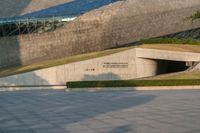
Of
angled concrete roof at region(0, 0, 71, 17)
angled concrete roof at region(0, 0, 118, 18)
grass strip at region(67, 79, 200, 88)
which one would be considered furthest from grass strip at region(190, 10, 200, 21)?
angled concrete roof at region(0, 0, 71, 17)

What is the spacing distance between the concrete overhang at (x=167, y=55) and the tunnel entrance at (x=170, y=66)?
7.49 feet

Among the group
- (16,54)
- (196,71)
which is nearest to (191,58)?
(196,71)

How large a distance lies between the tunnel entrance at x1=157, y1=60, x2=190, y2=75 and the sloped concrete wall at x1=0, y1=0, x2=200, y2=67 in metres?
2.87

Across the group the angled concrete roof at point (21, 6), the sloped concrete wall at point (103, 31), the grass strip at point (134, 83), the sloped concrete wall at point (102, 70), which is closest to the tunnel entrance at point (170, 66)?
the sloped concrete wall at point (102, 70)

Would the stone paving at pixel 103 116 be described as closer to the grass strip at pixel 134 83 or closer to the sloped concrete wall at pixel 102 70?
the grass strip at pixel 134 83

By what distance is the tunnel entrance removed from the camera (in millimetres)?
31944

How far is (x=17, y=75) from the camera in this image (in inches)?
1112

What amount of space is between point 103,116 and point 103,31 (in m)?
22.3

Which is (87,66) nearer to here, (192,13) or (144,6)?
(144,6)

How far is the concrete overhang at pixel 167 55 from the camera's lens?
92.1 feet

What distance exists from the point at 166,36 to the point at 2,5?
1843 centimetres

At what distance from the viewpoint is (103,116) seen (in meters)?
12.4

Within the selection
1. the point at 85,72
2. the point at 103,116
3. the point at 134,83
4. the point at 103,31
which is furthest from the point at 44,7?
the point at 103,116

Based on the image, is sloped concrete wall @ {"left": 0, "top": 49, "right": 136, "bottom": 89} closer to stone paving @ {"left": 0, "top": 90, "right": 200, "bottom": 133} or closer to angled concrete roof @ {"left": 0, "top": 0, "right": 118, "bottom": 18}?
stone paving @ {"left": 0, "top": 90, "right": 200, "bottom": 133}
